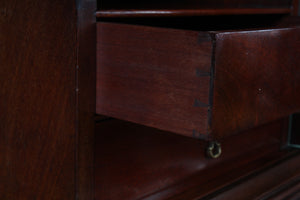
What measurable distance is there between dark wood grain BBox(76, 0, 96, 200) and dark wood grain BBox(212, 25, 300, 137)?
25 cm

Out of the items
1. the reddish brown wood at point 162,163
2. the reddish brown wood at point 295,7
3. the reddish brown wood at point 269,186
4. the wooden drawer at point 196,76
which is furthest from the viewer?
the reddish brown wood at point 295,7

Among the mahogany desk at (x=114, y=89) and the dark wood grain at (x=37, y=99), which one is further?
the dark wood grain at (x=37, y=99)

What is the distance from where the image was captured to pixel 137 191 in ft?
3.53

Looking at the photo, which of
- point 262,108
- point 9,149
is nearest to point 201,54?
point 262,108

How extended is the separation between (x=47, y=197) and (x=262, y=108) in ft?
1.41

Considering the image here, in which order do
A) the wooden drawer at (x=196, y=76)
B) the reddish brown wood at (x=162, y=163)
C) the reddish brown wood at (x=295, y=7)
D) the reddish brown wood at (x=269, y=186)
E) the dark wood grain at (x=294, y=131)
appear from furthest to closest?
the dark wood grain at (x=294, y=131) → the reddish brown wood at (x=295, y=7) → the reddish brown wood at (x=269, y=186) → the reddish brown wood at (x=162, y=163) → the wooden drawer at (x=196, y=76)

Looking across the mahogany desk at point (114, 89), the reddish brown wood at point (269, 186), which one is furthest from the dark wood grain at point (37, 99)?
the reddish brown wood at point (269, 186)

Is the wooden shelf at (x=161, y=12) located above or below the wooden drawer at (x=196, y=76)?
above

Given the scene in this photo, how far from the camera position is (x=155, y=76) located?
77 centimetres

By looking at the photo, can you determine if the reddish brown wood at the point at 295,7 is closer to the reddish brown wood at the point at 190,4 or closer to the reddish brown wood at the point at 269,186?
the reddish brown wood at the point at 190,4

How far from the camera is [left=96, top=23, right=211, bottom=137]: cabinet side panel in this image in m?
0.72

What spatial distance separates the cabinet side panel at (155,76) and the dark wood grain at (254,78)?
30mm

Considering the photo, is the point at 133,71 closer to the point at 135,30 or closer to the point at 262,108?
the point at 135,30

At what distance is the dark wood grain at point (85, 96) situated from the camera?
2.74ft
